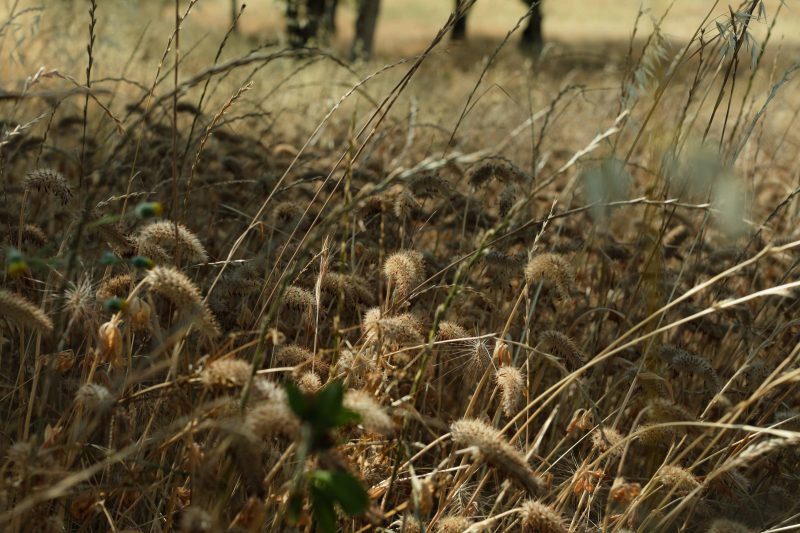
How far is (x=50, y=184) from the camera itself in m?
1.84

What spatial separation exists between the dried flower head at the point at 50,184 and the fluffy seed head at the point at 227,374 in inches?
27.9

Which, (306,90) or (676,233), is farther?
(306,90)

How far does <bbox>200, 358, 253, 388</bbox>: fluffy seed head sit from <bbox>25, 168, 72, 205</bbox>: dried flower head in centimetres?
71

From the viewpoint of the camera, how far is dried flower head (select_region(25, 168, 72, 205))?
72.3 inches


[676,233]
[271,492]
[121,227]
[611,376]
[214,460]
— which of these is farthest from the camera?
[676,233]

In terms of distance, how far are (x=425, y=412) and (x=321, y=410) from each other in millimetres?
1459

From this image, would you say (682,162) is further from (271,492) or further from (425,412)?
(271,492)

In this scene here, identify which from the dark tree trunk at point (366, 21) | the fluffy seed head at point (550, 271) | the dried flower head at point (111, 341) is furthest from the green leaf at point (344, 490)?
the dark tree trunk at point (366, 21)

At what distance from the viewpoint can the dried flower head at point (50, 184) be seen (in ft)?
6.03

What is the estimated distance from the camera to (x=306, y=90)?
8320mm

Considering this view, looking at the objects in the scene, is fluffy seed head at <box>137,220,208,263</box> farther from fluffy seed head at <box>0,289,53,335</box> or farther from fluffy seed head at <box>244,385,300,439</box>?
fluffy seed head at <box>244,385,300,439</box>

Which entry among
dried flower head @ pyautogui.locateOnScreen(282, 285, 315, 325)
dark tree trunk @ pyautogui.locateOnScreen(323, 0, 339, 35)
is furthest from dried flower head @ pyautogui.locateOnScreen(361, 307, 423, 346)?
dark tree trunk @ pyautogui.locateOnScreen(323, 0, 339, 35)

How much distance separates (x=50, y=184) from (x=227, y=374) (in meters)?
0.77

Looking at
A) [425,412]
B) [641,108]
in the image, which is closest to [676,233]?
[425,412]
